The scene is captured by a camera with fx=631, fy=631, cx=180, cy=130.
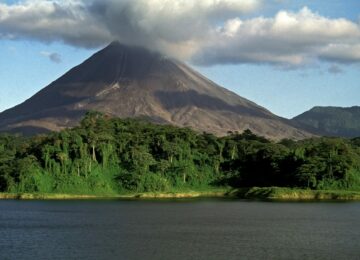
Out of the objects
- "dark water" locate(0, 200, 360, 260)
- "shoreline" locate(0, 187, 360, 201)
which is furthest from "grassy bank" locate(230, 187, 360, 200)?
"dark water" locate(0, 200, 360, 260)

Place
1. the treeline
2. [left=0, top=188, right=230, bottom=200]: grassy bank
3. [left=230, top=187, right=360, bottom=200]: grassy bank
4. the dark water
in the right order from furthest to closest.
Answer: the treeline < [left=0, top=188, right=230, bottom=200]: grassy bank < [left=230, top=187, right=360, bottom=200]: grassy bank < the dark water

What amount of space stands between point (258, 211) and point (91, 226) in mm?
16756

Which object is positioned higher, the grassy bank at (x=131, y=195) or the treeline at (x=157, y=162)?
the treeline at (x=157, y=162)

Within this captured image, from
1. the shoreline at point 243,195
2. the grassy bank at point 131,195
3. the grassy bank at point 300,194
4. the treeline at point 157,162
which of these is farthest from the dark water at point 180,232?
the treeline at point 157,162

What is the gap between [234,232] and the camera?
126 feet

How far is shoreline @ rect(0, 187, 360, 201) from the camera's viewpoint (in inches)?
2709

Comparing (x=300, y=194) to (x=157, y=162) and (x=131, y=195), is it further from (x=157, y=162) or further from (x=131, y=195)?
(x=157, y=162)

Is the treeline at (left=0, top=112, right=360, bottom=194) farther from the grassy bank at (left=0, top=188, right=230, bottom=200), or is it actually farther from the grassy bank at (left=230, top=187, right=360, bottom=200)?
the grassy bank at (left=230, top=187, right=360, bottom=200)

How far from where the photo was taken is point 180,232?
126 feet

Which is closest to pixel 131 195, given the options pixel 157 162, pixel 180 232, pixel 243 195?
pixel 157 162

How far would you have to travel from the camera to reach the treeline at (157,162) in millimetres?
75000

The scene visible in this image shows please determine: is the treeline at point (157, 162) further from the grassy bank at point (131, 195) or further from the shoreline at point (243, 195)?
the shoreline at point (243, 195)

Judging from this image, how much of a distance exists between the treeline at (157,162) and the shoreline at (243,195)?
2.73 meters

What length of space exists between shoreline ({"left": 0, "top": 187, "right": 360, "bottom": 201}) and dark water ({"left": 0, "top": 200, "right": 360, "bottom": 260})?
432 inches
